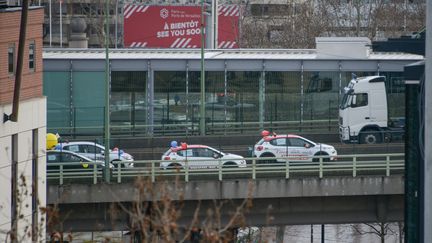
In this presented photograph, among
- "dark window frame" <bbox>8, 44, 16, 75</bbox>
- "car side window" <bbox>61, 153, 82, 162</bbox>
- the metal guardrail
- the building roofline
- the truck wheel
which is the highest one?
the building roofline

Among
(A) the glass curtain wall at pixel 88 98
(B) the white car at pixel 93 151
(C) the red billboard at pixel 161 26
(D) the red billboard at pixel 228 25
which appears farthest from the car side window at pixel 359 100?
(D) the red billboard at pixel 228 25

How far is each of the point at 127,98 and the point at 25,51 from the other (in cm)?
1765

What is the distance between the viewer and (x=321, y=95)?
43.4 meters

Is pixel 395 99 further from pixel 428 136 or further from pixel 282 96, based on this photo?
pixel 428 136

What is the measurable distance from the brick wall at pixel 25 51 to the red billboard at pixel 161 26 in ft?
108

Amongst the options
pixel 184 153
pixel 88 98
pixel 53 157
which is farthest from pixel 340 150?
pixel 53 157

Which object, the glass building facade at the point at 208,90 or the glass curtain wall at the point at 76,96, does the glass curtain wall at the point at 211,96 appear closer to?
the glass building facade at the point at 208,90

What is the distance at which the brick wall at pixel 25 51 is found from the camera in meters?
23.9

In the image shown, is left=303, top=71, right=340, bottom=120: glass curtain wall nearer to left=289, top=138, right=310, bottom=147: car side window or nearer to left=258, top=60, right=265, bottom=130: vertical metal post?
left=258, top=60, right=265, bottom=130: vertical metal post

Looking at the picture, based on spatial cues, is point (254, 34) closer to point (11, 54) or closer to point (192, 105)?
point (192, 105)

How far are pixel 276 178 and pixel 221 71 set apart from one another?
12710mm

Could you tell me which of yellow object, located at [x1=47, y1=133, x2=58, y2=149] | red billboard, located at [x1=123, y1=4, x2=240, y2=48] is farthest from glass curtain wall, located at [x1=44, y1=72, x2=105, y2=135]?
red billboard, located at [x1=123, y1=4, x2=240, y2=48]

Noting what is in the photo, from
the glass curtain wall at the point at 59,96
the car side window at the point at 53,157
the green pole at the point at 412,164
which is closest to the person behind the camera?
the green pole at the point at 412,164

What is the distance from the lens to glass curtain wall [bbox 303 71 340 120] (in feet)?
141
